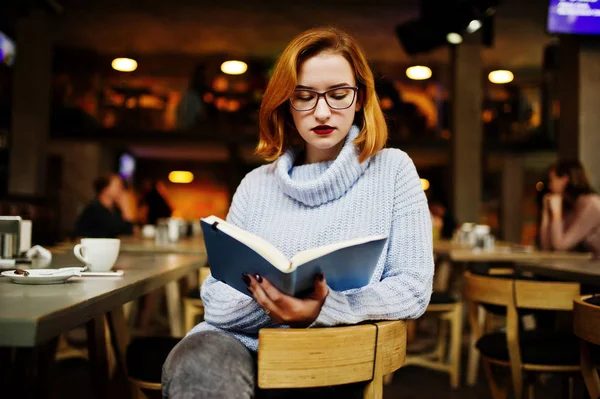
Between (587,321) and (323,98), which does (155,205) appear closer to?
(323,98)

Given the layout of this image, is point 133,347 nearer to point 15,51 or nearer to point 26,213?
point 26,213

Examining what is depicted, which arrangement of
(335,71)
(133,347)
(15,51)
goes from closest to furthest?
1. (335,71)
2. (133,347)
3. (15,51)

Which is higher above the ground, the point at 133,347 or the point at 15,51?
the point at 15,51

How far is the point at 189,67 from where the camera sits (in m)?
13.2

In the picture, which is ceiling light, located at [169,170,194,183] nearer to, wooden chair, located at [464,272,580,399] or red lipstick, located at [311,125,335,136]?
wooden chair, located at [464,272,580,399]

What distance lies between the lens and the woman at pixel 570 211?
4.10 metres

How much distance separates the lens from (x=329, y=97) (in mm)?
1544

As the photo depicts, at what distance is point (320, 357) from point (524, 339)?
1.67 metres

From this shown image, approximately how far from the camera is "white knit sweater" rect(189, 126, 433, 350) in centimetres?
137

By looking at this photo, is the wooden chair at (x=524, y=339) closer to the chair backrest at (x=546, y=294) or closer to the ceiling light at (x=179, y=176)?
the chair backrest at (x=546, y=294)

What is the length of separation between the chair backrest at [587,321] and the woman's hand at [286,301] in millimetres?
879

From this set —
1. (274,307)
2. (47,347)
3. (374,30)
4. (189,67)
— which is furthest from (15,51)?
(274,307)

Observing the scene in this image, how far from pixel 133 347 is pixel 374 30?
8558 mm

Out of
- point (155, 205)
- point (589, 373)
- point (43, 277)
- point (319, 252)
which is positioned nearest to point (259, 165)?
point (155, 205)
